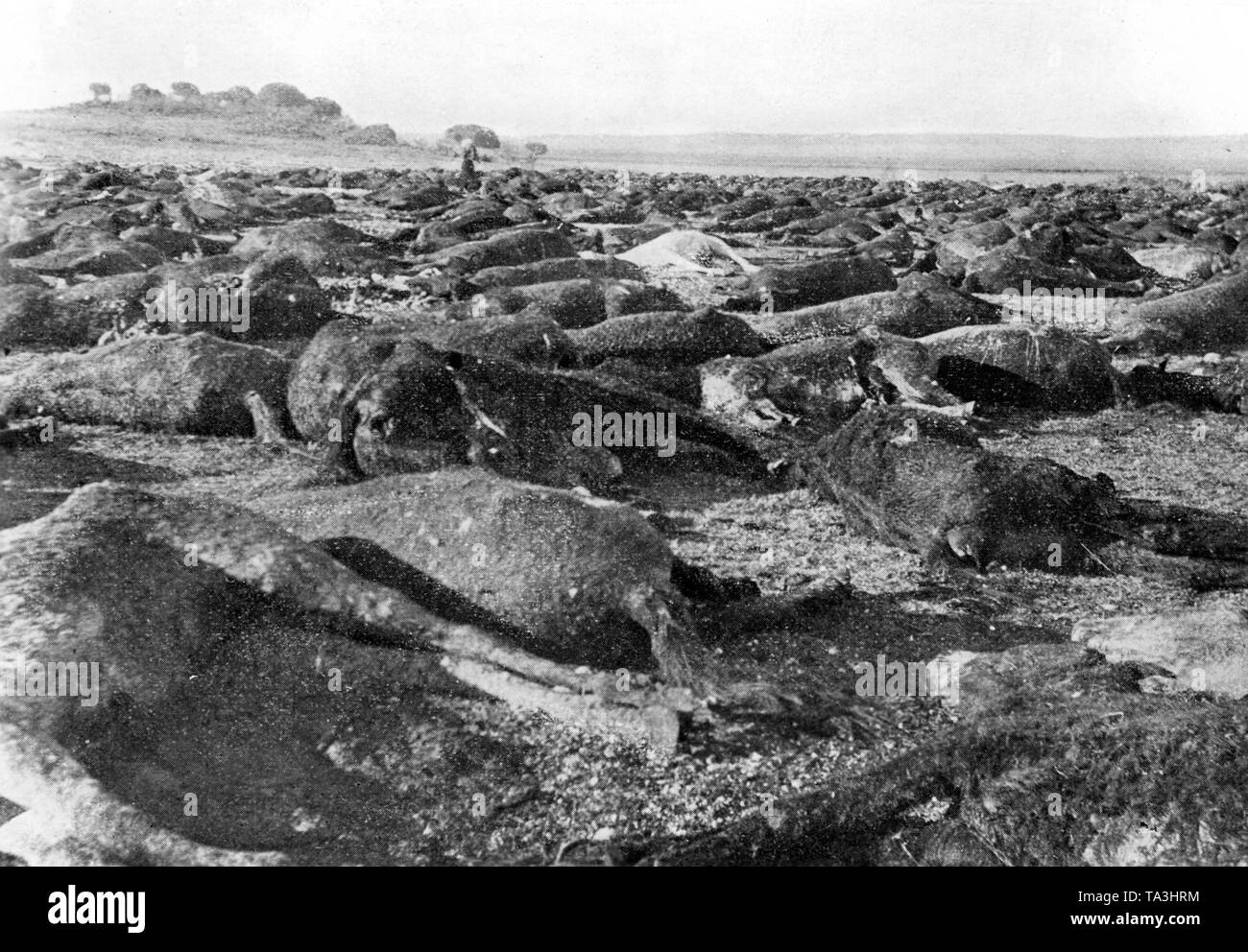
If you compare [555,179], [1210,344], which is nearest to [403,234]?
[1210,344]

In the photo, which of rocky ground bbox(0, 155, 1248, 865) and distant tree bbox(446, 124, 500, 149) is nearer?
rocky ground bbox(0, 155, 1248, 865)

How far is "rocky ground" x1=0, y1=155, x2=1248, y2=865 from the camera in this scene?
2.78 metres

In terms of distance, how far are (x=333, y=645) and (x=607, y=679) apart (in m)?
0.95

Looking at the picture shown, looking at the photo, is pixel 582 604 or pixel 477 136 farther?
pixel 477 136

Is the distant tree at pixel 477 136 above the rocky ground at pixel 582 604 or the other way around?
above

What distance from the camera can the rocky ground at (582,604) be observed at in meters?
2.78

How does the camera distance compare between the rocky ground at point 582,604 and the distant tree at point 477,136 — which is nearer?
the rocky ground at point 582,604

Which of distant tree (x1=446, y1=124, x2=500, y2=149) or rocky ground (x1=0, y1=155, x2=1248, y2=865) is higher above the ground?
distant tree (x1=446, y1=124, x2=500, y2=149)

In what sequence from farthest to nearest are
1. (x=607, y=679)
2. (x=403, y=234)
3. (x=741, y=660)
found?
(x=403, y=234) < (x=741, y=660) < (x=607, y=679)

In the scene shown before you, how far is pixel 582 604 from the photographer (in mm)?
3562
